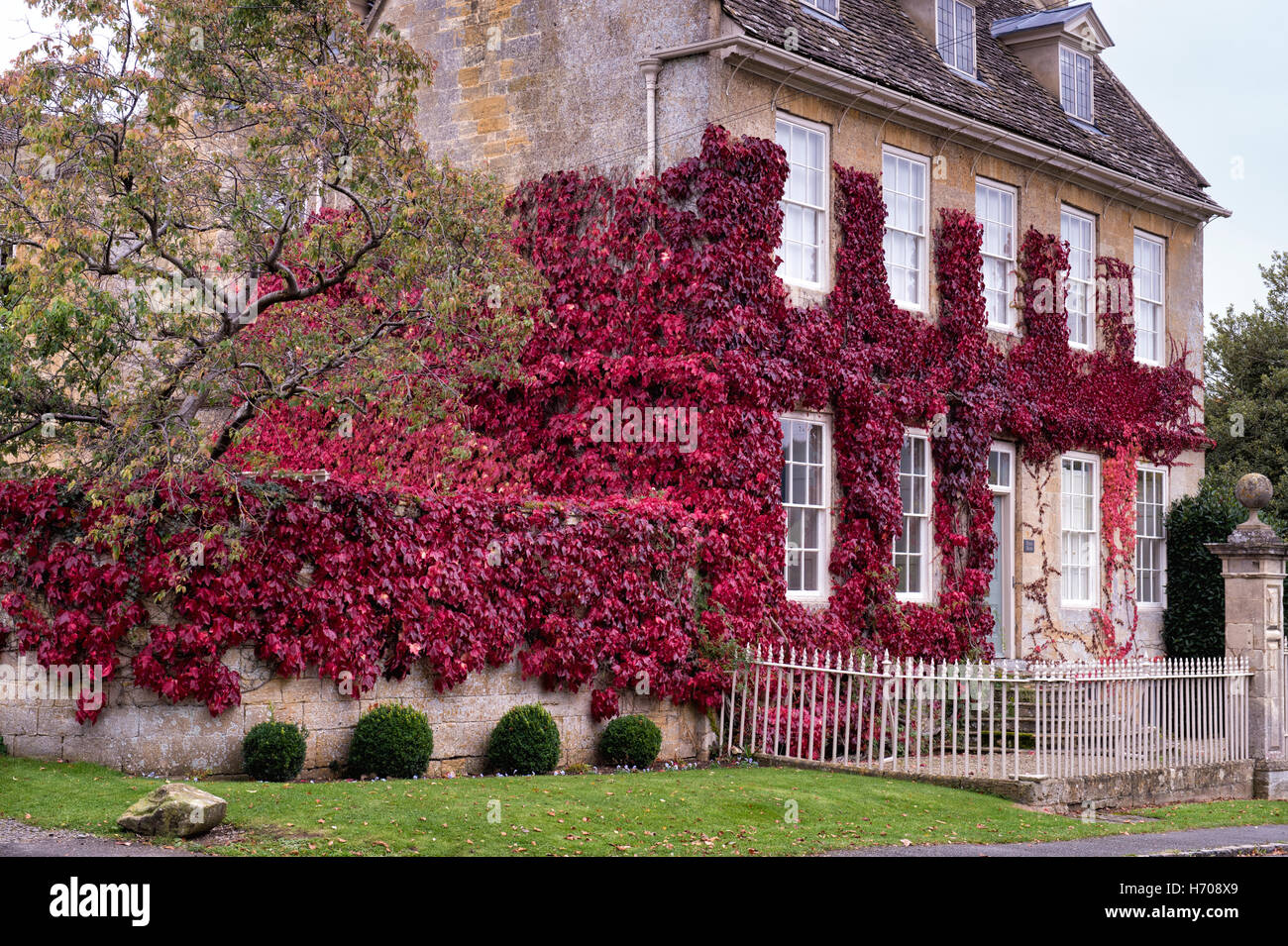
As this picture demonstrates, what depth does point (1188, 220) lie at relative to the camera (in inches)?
1005

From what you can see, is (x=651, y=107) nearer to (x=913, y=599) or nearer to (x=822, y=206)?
(x=822, y=206)

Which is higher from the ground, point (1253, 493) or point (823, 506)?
point (1253, 493)

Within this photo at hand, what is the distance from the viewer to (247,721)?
1277 centimetres

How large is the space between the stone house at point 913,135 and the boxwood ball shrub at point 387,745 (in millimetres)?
6374

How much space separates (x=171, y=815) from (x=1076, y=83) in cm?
1951

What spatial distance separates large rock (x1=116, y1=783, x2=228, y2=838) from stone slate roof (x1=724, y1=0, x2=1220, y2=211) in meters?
11.0

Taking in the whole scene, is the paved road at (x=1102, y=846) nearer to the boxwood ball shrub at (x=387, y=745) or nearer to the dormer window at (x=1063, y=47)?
the boxwood ball shrub at (x=387, y=745)

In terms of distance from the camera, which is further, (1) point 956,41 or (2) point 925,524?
(1) point 956,41

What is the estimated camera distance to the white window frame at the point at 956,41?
21688 mm

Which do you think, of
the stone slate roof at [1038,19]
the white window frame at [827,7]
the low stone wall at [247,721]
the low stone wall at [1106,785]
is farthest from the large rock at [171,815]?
the stone slate roof at [1038,19]

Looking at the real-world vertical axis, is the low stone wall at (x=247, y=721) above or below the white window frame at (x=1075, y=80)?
below

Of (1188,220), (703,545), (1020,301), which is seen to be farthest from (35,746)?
(1188,220)

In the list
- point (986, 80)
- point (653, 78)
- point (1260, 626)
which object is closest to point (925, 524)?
point (1260, 626)

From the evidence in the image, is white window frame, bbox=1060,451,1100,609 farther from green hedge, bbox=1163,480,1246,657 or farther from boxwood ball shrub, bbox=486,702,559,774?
boxwood ball shrub, bbox=486,702,559,774
